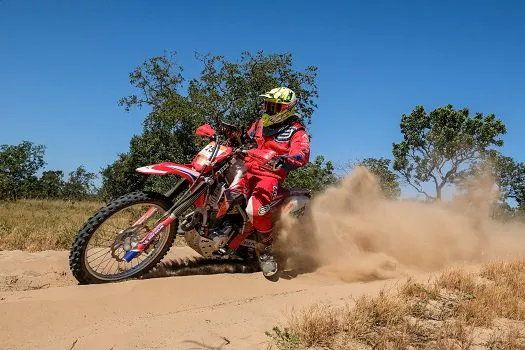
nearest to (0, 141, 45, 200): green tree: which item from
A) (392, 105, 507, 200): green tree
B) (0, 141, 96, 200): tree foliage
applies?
(0, 141, 96, 200): tree foliage

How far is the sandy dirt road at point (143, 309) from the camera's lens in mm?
3498

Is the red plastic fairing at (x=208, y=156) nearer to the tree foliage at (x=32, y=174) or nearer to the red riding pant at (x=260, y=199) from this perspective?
the red riding pant at (x=260, y=199)

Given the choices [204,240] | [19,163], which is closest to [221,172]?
[204,240]

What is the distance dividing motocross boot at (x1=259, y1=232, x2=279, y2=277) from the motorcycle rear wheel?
1.22 meters

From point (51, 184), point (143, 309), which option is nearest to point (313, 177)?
point (143, 309)

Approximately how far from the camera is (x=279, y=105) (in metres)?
6.59

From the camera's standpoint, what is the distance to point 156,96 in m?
28.9

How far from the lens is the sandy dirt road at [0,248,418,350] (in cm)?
350

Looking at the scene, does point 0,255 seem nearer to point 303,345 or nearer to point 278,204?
point 278,204

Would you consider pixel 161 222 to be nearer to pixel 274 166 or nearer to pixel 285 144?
pixel 274 166

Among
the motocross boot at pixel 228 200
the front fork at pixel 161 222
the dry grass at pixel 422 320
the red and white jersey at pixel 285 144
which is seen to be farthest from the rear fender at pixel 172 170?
the dry grass at pixel 422 320

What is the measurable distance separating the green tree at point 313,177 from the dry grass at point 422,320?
29.7 feet

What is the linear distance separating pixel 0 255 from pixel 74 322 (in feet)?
9.60

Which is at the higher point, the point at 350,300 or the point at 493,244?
the point at 493,244
